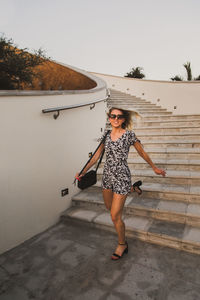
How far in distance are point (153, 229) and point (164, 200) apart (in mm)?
582

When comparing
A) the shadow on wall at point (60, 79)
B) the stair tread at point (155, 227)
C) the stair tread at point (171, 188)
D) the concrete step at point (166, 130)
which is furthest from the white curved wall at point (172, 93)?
the stair tread at point (155, 227)

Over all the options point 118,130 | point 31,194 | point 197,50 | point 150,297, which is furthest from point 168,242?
point 197,50

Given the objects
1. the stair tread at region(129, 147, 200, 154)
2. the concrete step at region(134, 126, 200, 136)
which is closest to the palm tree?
the concrete step at region(134, 126, 200, 136)

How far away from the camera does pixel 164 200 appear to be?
2697mm

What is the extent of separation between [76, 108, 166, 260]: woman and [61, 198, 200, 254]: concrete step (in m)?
0.40

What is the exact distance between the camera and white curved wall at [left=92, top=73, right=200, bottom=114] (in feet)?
25.0

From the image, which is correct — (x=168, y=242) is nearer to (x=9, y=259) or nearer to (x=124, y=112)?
(x=124, y=112)

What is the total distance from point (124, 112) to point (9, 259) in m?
2.03

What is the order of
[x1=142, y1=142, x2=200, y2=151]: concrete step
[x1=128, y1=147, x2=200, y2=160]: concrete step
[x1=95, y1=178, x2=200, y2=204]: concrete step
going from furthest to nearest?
[x1=142, y1=142, x2=200, y2=151]: concrete step
[x1=128, y1=147, x2=200, y2=160]: concrete step
[x1=95, y1=178, x2=200, y2=204]: concrete step

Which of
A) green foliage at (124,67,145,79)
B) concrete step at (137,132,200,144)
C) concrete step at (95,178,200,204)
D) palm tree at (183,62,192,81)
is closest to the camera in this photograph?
concrete step at (95,178,200,204)

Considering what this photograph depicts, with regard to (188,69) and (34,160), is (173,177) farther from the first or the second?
(188,69)

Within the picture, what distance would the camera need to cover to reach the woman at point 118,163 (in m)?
1.82

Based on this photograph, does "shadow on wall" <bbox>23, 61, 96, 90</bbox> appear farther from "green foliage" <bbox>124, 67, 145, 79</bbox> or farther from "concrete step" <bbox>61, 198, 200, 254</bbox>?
"green foliage" <bbox>124, 67, 145, 79</bbox>

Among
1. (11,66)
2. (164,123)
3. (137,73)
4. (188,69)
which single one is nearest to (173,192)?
(164,123)
